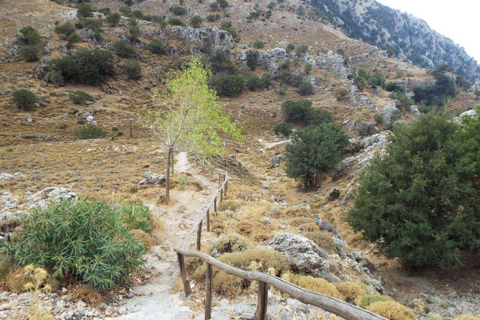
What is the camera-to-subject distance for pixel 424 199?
1359 cm

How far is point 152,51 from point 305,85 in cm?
4225

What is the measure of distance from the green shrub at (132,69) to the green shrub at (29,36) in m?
17.9

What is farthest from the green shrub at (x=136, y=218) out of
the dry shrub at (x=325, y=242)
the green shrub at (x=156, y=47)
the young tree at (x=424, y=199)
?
the green shrub at (x=156, y=47)

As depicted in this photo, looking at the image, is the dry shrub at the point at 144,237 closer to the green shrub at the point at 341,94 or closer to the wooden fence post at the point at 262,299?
the wooden fence post at the point at 262,299

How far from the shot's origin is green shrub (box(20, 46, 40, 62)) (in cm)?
5594

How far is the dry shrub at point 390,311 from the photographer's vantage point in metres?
5.99

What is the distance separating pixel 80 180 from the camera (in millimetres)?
20125

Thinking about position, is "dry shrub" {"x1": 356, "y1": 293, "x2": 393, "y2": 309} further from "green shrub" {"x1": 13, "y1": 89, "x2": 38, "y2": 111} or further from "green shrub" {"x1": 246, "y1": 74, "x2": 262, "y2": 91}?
"green shrub" {"x1": 246, "y1": 74, "x2": 262, "y2": 91}

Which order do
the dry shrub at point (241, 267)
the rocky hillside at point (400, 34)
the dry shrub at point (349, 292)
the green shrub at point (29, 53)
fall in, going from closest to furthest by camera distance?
the dry shrub at point (241, 267)
the dry shrub at point (349, 292)
the green shrub at point (29, 53)
the rocky hillside at point (400, 34)

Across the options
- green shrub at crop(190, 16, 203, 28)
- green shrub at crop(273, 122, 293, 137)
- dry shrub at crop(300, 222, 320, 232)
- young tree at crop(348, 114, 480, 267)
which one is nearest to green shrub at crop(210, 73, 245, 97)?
green shrub at crop(273, 122, 293, 137)

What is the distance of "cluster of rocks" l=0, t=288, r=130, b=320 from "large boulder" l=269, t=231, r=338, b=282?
178 inches

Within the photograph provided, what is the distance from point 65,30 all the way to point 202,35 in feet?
115

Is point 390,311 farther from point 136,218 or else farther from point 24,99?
point 24,99

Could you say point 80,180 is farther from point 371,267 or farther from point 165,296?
point 371,267
